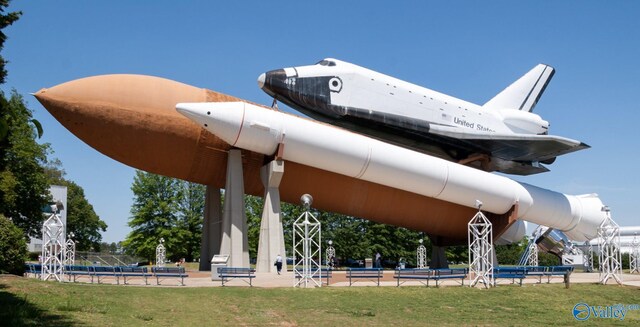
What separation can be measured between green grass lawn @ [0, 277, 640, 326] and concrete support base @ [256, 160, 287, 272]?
475 cm

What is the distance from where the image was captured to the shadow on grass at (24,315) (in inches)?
398

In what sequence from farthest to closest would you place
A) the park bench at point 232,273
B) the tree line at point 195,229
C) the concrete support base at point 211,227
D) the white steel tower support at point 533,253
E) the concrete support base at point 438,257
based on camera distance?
the tree line at point 195,229, the white steel tower support at point 533,253, the concrete support base at point 438,257, the concrete support base at point 211,227, the park bench at point 232,273

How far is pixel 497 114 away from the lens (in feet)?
110

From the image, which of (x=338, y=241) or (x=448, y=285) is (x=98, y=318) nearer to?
(x=448, y=285)

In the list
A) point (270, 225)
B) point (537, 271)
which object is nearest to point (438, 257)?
point (537, 271)

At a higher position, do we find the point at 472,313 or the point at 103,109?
the point at 103,109

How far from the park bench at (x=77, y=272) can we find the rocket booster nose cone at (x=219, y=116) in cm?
663

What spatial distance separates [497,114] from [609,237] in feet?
29.6

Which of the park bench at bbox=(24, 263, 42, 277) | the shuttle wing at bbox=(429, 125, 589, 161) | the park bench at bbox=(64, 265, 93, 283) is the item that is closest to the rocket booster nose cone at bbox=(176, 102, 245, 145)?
the park bench at bbox=(64, 265, 93, 283)

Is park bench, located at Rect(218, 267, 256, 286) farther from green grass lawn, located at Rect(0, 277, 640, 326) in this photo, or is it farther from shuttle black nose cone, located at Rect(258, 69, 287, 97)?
shuttle black nose cone, located at Rect(258, 69, 287, 97)

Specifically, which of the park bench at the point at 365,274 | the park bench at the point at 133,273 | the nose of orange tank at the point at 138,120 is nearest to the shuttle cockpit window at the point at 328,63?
the nose of orange tank at the point at 138,120

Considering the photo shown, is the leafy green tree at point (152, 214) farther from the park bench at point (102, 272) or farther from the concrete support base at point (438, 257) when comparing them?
the park bench at point (102, 272)

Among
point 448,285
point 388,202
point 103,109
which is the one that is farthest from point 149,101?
point 448,285

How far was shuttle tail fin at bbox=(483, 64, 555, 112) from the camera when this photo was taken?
3616 cm
